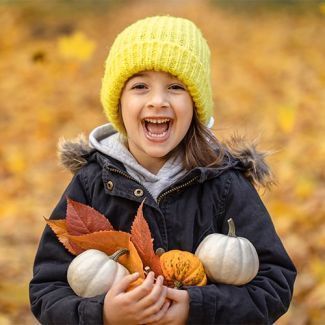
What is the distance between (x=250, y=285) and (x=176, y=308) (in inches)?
11.1

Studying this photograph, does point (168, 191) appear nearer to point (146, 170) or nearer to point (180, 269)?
point (146, 170)

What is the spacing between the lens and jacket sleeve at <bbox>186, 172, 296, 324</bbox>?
88.7 inches

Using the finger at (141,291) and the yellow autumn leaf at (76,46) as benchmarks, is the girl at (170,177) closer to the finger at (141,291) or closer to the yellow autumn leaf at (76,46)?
the finger at (141,291)

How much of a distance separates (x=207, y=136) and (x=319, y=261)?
69.2 inches

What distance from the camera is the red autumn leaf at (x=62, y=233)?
94.0 inches

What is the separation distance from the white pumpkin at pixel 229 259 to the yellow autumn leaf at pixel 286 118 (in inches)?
166

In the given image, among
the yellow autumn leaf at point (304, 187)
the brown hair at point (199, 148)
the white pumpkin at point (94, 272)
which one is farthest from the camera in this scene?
the yellow autumn leaf at point (304, 187)

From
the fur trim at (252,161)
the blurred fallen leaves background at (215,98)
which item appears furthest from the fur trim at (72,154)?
the blurred fallen leaves background at (215,98)

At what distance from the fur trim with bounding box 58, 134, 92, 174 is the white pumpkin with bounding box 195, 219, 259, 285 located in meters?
0.59

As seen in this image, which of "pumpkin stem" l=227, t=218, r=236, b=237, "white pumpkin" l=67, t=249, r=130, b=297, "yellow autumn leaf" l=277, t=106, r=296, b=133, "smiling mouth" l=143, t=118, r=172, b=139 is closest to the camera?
"white pumpkin" l=67, t=249, r=130, b=297

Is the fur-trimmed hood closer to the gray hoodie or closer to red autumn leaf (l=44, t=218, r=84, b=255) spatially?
the gray hoodie

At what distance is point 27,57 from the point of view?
8.71 metres

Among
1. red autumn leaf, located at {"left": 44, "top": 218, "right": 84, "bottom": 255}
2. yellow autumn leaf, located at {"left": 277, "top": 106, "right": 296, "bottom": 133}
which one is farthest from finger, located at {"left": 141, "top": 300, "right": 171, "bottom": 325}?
yellow autumn leaf, located at {"left": 277, "top": 106, "right": 296, "bottom": 133}

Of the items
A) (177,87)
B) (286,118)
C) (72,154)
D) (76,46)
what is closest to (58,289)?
(72,154)
